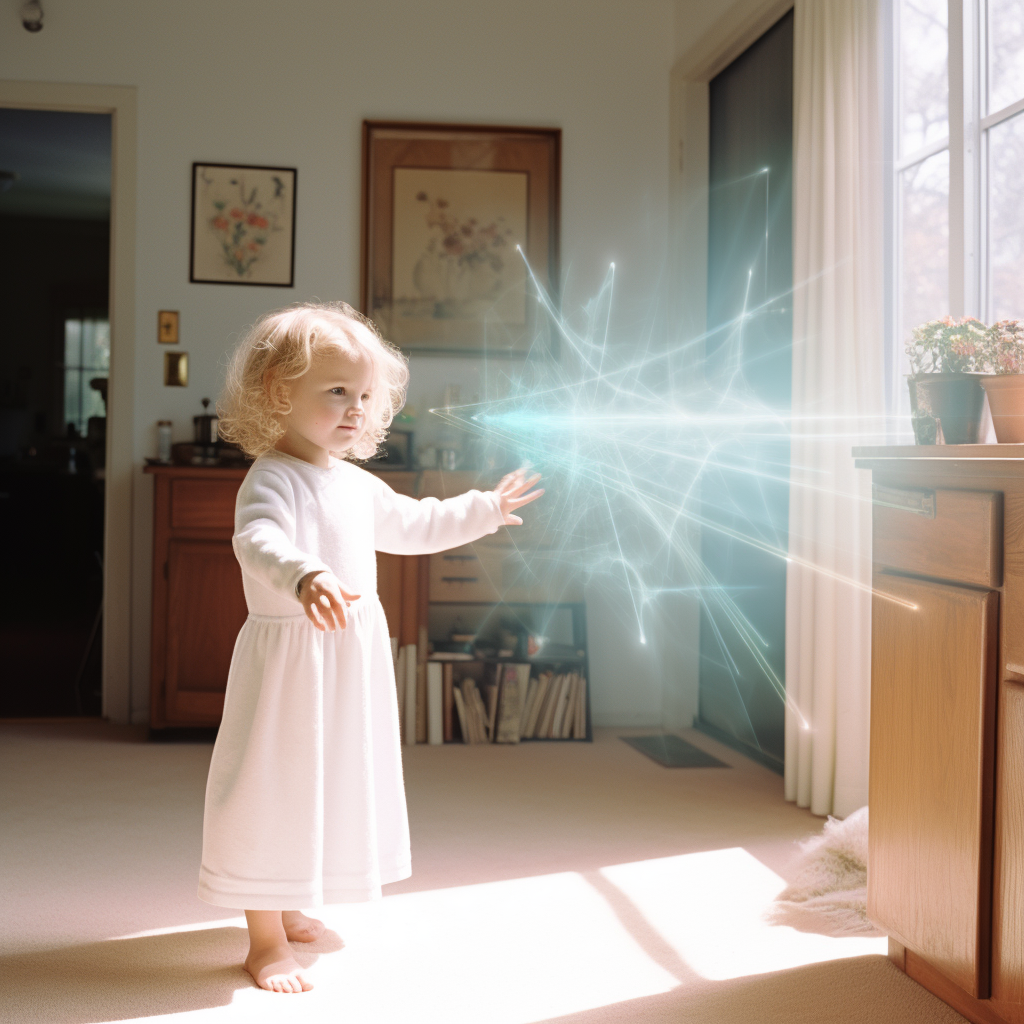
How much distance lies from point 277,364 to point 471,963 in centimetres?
105

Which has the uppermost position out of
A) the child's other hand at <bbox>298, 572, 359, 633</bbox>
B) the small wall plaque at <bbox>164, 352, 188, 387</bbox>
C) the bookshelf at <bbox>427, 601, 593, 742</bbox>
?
the small wall plaque at <bbox>164, 352, 188, 387</bbox>

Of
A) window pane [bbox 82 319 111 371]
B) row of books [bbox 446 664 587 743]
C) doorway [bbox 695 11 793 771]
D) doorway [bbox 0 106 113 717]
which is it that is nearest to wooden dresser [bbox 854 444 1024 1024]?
doorway [bbox 695 11 793 771]

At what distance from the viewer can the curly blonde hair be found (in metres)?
1.74

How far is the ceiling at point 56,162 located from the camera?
17.8 feet

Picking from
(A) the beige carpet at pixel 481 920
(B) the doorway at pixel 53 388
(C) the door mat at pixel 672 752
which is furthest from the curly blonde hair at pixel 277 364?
(B) the doorway at pixel 53 388

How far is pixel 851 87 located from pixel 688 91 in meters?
1.44

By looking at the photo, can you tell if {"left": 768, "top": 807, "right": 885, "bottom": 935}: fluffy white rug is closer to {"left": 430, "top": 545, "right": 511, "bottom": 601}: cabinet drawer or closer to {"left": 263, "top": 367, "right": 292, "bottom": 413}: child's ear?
{"left": 263, "top": 367, "right": 292, "bottom": 413}: child's ear

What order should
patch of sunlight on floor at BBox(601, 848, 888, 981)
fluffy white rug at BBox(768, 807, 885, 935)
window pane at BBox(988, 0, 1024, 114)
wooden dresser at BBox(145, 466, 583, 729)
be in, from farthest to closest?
wooden dresser at BBox(145, 466, 583, 729)
window pane at BBox(988, 0, 1024, 114)
fluffy white rug at BBox(768, 807, 885, 935)
patch of sunlight on floor at BBox(601, 848, 888, 981)

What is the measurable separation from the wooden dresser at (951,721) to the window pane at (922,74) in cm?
117

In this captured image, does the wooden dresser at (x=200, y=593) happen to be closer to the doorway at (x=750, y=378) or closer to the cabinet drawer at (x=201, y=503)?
the cabinet drawer at (x=201, y=503)

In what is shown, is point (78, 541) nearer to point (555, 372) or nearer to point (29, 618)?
point (29, 618)

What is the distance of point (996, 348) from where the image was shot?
5.80ft

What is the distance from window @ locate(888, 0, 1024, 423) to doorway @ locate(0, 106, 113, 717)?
5307mm

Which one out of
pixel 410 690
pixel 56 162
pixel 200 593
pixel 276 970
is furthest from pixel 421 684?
pixel 56 162
